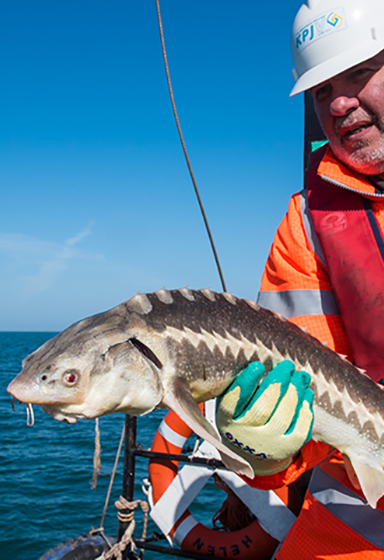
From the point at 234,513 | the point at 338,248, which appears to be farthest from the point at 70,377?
the point at 234,513

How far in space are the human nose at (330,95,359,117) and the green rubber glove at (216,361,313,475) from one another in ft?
3.83

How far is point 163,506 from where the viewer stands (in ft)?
11.7

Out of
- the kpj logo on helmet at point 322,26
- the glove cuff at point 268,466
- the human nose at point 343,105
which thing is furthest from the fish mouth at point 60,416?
the kpj logo on helmet at point 322,26

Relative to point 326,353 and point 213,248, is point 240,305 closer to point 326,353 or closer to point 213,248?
point 326,353

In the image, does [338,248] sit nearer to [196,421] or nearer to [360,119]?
[360,119]

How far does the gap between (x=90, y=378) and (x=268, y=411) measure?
68 cm

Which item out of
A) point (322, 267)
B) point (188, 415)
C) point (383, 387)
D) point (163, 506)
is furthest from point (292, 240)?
point (163, 506)

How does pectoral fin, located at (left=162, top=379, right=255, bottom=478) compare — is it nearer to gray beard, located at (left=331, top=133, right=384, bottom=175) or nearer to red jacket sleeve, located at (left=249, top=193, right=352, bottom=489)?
red jacket sleeve, located at (left=249, top=193, right=352, bottom=489)

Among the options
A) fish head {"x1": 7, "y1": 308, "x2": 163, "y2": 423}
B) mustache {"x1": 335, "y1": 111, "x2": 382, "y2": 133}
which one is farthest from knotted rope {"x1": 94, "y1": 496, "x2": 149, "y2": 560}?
mustache {"x1": 335, "y1": 111, "x2": 382, "y2": 133}

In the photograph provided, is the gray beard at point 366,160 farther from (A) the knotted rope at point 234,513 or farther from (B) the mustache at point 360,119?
(A) the knotted rope at point 234,513

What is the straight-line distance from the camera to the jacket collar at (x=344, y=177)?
223 cm

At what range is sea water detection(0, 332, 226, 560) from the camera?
750 cm

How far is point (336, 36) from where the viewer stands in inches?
88.0

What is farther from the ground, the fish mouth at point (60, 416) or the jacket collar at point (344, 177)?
Answer: the jacket collar at point (344, 177)
